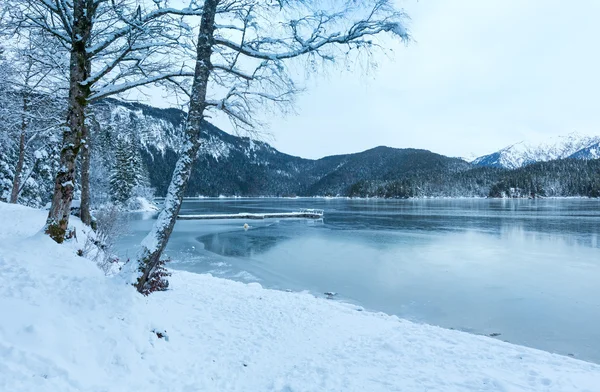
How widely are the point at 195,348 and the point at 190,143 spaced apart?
3143 millimetres

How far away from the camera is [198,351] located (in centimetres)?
507

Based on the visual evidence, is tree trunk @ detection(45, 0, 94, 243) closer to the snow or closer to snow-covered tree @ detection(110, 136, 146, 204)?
snow-covered tree @ detection(110, 136, 146, 204)

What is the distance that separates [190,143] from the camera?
213 inches

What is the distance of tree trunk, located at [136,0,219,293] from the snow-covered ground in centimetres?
59

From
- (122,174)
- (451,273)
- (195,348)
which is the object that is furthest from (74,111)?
(122,174)

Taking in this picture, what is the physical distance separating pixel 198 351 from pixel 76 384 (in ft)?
6.68

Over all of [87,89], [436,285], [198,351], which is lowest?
[436,285]

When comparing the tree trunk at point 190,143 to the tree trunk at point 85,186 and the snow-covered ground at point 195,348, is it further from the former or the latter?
the tree trunk at point 85,186

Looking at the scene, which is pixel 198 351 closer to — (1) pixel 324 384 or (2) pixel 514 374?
(1) pixel 324 384

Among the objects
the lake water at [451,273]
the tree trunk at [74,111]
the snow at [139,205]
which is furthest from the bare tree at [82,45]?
the snow at [139,205]

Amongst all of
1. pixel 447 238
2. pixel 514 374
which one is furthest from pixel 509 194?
pixel 514 374

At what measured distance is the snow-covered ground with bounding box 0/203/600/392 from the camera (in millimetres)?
3465

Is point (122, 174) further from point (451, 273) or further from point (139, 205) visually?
point (451, 273)

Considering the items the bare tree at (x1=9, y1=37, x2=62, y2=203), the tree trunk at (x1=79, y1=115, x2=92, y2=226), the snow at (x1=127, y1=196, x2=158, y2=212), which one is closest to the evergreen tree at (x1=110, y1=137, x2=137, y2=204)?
the snow at (x1=127, y1=196, x2=158, y2=212)
